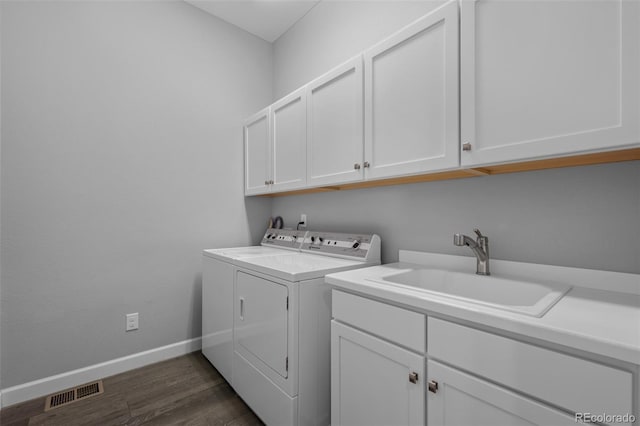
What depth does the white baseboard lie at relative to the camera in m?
1.77

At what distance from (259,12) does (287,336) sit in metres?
2.66

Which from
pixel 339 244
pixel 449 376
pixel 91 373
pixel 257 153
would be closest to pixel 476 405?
pixel 449 376

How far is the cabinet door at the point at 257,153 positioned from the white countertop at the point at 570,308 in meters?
1.42

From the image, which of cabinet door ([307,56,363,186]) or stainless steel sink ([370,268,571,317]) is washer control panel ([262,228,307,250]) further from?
stainless steel sink ([370,268,571,317])

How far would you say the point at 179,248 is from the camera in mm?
2389

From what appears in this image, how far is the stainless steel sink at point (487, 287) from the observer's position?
103cm

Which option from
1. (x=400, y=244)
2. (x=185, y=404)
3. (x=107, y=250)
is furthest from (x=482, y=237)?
(x=107, y=250)

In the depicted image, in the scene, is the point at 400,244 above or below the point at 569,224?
below

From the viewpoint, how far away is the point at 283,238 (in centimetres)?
251

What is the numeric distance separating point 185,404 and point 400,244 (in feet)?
5.36

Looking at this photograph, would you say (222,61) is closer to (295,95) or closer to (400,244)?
(295,95)
